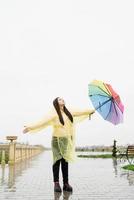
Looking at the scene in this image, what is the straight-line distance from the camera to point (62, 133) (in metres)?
10.6

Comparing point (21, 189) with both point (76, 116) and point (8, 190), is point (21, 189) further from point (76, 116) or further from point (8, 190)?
point (76, 116)

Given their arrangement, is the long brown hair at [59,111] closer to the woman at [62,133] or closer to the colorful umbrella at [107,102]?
the woman at [62,133]

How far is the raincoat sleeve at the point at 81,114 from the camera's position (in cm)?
1076

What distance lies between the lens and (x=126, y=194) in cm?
1002

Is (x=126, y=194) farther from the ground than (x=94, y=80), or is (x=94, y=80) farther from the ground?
(x=94, y=80)

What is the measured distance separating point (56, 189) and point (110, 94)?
2135 millimetres

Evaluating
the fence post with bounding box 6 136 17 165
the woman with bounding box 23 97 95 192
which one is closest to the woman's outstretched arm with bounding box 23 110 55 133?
the woman with bounding box 23 97 95 192

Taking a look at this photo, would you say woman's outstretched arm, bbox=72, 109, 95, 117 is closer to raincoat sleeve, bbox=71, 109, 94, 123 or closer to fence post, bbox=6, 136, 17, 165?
raincoat sleeve, bbox=71, 109, 94, 123

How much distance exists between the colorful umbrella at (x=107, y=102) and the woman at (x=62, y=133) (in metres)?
0.22

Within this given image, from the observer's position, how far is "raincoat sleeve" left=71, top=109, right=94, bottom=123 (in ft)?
35.3

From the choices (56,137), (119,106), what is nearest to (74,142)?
(56,137)

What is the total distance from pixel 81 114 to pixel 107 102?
585 mm

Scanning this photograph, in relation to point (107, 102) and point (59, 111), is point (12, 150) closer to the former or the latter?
Result: point (59, 111)

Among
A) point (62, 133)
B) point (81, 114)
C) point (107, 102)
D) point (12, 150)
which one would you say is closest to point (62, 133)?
point (62, 133)
